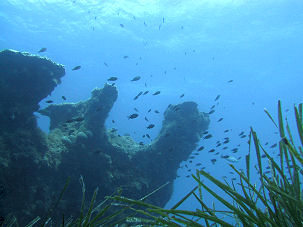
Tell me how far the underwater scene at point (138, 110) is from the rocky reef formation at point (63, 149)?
6cm

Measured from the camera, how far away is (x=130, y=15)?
30750mm

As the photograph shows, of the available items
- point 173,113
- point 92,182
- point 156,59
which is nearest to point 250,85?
point 156,59

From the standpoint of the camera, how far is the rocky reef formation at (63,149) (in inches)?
354

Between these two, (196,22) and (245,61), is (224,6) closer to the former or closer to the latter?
(196,22)

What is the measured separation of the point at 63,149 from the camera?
10992 millimetres

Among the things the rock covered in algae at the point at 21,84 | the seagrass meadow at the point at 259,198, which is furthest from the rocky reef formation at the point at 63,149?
the seagrass meadow at the point at 259,198

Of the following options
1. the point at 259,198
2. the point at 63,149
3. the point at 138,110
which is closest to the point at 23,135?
the point at 63,149

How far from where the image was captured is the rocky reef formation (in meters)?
9.00

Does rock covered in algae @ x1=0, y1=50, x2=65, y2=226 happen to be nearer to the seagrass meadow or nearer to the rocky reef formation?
the rocky reef formation

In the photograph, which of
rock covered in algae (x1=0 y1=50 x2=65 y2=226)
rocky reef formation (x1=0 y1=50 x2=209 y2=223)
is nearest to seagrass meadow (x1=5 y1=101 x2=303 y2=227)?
rocky reef formation (x1=0 y1=50 x2=209 y2=223)

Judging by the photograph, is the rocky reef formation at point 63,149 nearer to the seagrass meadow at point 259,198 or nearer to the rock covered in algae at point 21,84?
the rock covered in algae at point 21,84

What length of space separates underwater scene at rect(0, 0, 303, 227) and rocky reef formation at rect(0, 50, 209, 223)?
6cm

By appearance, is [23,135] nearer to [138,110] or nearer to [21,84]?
[21,84]

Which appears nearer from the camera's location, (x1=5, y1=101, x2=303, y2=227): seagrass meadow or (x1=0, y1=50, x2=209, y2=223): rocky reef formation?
(x1=5, y1=101, x2=303, y2=227): seagrass meadow
